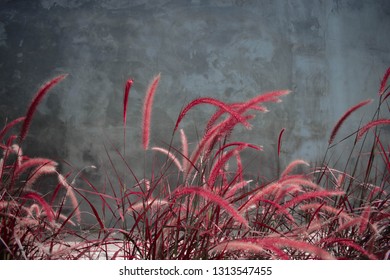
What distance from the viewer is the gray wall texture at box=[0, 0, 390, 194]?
12.6 feet

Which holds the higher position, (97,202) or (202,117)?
(202,117)

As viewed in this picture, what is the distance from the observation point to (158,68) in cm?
388

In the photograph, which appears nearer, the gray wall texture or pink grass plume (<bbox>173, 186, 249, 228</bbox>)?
pink grass plume (<bbox>173, 186, 249, 228</bbox>)

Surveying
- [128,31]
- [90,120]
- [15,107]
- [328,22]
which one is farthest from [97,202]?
[328,22]

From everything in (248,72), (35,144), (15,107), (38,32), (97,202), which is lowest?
(97,202)

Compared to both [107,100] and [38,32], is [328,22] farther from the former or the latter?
[38,32]

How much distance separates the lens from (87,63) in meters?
3.87

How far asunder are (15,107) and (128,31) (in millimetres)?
1033

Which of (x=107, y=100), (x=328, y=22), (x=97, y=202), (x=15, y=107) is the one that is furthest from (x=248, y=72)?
(x=15, y=107)

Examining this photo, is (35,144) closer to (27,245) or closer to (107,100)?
(107,100)

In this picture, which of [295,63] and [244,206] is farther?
[295,63]

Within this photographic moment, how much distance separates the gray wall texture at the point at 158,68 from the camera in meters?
3.86

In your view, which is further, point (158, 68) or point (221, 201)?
point (158, 68)

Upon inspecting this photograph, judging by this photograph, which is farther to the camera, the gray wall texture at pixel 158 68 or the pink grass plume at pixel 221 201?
the gray wall texture at pixel 158 68
